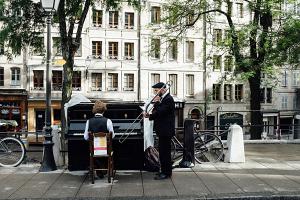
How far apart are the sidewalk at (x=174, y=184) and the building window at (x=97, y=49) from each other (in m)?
34.5

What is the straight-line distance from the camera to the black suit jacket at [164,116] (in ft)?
30.9

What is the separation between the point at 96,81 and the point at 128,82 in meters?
3.35

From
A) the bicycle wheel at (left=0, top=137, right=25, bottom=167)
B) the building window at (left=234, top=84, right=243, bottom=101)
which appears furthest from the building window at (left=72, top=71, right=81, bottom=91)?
the bicycle wheel at (left=0, top=137, right=25, bottom=167)

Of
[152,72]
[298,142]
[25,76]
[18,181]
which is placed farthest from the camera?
[152,72]

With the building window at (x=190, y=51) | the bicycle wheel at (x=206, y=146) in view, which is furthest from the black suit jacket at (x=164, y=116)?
the building window at (x=190, y=51)

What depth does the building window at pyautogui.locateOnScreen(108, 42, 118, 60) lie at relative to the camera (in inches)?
1805

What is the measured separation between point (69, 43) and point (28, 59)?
97.2ft

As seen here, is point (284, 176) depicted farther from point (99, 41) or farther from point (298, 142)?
point (99, 41)

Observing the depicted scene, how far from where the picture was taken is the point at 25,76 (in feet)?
143

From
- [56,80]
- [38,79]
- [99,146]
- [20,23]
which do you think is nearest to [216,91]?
[56,80]

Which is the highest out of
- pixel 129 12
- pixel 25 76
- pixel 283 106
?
pixel 129 12

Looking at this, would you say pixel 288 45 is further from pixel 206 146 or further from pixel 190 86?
pixel 190 86

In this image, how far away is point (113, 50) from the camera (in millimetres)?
46094

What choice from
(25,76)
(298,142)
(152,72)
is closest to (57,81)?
(25,76)
